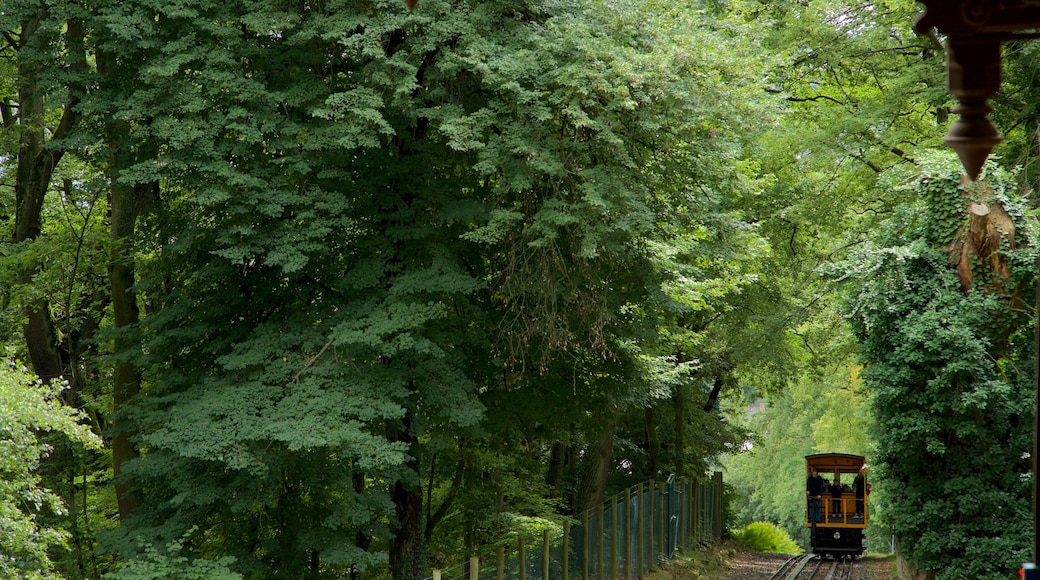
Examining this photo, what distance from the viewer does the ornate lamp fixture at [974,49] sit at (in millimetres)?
4219

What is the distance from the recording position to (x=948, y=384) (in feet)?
47.5

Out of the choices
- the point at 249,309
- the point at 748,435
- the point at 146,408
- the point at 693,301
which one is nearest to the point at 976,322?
the point at 693,301

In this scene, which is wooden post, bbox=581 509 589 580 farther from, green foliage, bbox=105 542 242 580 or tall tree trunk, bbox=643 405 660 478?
tall tree trunk, bbox=643 405 660 478

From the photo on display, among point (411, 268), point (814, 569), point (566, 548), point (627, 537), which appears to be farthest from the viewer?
point (814, 569)

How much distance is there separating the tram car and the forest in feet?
41.2

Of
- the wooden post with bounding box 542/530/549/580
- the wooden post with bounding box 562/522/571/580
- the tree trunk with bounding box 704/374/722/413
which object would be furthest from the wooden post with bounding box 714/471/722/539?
the wooden post with bounding box 542/530/549/580

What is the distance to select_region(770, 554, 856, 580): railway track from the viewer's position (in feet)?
83.5

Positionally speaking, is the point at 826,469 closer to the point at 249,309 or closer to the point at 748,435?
the point at 748,435

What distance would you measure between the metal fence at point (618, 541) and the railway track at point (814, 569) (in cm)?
249

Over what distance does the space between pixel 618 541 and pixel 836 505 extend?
11277 millimetres

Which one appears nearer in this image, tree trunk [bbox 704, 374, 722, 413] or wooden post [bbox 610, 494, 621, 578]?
wooden post [bbox 610, 494, 621, 578]

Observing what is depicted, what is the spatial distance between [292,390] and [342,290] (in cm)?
159

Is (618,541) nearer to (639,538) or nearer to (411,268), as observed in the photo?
(639,538)

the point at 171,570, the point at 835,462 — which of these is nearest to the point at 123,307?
the point at 171,570
